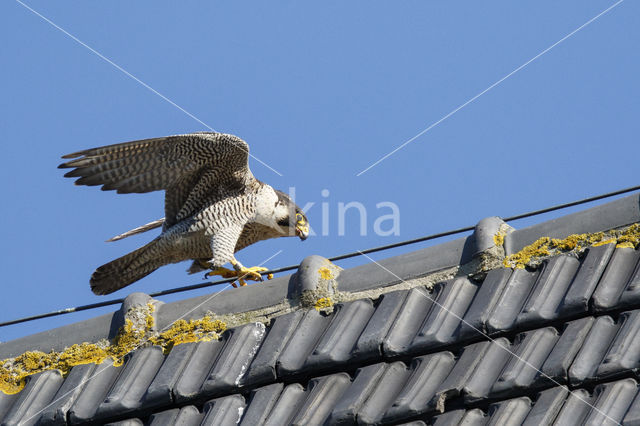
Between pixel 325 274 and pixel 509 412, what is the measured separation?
115 centimetres

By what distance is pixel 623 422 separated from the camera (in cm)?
252

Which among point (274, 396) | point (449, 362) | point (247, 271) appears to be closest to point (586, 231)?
point (449, 362)

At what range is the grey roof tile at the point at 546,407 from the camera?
268 cm

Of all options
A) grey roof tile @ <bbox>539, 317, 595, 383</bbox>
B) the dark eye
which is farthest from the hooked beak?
grey roof tile @ <bbox>539, 317, 595, 383</bbox>

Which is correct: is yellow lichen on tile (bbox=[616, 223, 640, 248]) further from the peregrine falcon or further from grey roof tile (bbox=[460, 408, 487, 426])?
the peregrine falcon

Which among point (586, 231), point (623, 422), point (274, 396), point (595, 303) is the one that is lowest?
point (274, 396)

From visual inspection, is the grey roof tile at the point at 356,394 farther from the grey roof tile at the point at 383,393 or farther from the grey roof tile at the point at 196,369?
the grey roof tile at the point at 196,369

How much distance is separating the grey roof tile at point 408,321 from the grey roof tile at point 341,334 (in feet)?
Answer: 0.46

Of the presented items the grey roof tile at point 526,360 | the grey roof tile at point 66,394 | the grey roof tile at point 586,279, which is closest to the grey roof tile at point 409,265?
the grey roof tile at point 586,279

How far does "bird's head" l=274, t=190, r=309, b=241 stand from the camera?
7602 millimetres

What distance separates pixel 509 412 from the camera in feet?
9.07

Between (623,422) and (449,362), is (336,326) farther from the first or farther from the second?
(623,422)

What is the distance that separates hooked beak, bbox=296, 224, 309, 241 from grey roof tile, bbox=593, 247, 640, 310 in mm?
4804

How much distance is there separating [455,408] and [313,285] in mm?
969
